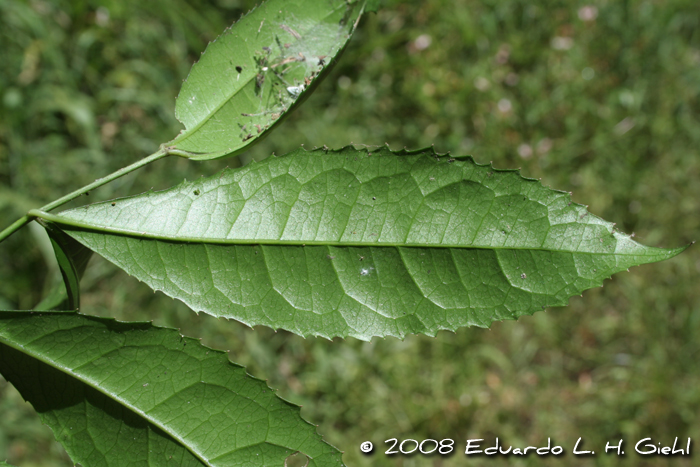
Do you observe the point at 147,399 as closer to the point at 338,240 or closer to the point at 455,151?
the point at 338,240

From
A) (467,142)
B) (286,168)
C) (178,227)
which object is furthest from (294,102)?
(467,142)

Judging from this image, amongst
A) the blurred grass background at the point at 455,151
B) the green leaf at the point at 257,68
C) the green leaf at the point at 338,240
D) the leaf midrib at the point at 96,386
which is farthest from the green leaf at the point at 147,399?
the blurred grass background at the point at 455,151

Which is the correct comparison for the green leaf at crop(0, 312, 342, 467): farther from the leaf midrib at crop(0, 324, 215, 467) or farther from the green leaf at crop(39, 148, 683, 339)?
the green leaf at crop(39, 148, 683, 339)

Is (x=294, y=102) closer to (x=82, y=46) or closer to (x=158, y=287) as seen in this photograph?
(x=158, y=287)

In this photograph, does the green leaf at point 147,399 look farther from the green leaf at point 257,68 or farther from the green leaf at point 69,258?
the green leaf at point 257,68

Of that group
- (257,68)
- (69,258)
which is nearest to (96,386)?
(69,258)

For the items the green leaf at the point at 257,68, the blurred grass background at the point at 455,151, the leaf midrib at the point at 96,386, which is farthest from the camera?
the blurred grass background at the point at 455,151

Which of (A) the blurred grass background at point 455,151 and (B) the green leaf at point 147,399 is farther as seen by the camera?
(A) the blurred grass background at point 455,151
